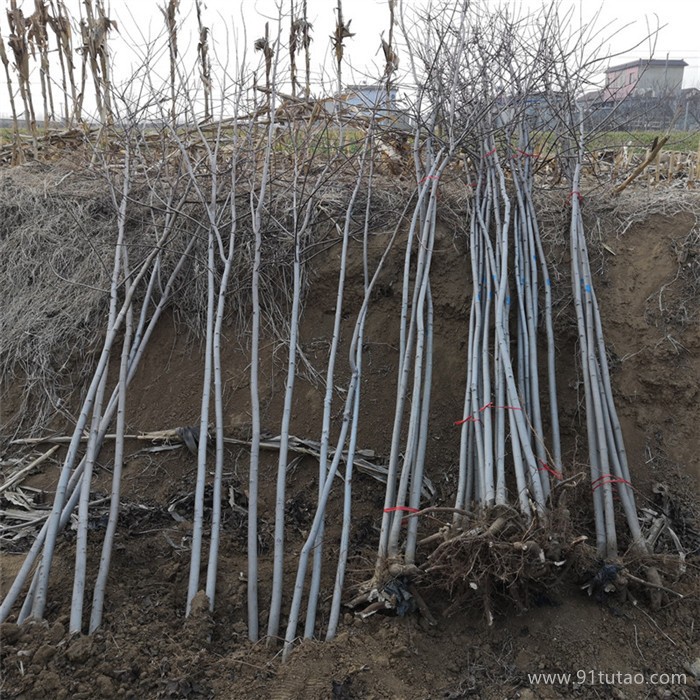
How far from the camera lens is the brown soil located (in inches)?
94.6

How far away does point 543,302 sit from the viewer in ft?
12.7

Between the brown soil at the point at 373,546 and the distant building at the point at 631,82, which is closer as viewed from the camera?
the brown soil at the point at 373,546

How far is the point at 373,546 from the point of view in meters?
3.20

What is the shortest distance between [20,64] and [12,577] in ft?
A: 15.7

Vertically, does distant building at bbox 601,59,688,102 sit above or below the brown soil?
above

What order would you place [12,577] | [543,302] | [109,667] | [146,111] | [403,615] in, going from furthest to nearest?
[543,302]
[146,111]
[12,577]
[403,615]
[109,667]

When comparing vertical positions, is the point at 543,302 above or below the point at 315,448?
above

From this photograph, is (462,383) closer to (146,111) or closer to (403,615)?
(403,615)

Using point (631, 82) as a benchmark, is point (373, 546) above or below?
below

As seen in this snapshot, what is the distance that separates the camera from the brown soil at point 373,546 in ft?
7.88

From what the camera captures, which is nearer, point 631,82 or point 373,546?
point 373,546

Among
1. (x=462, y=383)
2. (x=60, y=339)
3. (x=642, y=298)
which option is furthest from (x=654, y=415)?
(x=60, y=339)

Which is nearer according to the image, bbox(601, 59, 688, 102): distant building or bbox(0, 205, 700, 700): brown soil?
bbox(0, 205, 700, 700): brown soil

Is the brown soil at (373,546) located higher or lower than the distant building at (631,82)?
lower
